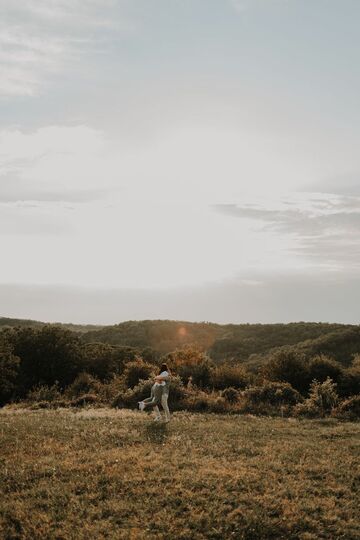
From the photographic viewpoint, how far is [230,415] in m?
21.8

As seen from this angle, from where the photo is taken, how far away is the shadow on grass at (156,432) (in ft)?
52.9

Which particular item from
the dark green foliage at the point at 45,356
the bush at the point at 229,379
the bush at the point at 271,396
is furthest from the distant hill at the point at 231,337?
the bush at the point at 271,396

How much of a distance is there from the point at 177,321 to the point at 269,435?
301 feet

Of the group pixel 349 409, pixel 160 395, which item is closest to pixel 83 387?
pixel 160 395

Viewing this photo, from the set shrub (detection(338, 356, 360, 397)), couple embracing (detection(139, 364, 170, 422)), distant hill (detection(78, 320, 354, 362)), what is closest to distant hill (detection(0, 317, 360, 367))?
distant hill (detection(78, 320, 354, 362))

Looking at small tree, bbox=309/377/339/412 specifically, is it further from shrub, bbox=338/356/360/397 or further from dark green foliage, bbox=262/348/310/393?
dark green foliage, bbox=262/348/310/393

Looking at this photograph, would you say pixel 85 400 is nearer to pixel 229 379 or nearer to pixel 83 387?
pixel 83 387

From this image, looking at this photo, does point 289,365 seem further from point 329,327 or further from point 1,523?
point 329,327

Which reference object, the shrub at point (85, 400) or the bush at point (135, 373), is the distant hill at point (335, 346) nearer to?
the bush at point (135, 373)

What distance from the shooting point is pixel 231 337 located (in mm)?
91875

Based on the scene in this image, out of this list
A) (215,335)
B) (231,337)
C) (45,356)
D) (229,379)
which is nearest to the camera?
(229,379)

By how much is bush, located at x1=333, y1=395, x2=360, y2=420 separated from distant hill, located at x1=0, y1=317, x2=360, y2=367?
142 ft

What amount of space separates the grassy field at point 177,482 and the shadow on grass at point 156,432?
0.04m

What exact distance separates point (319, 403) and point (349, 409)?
4.28 ft
